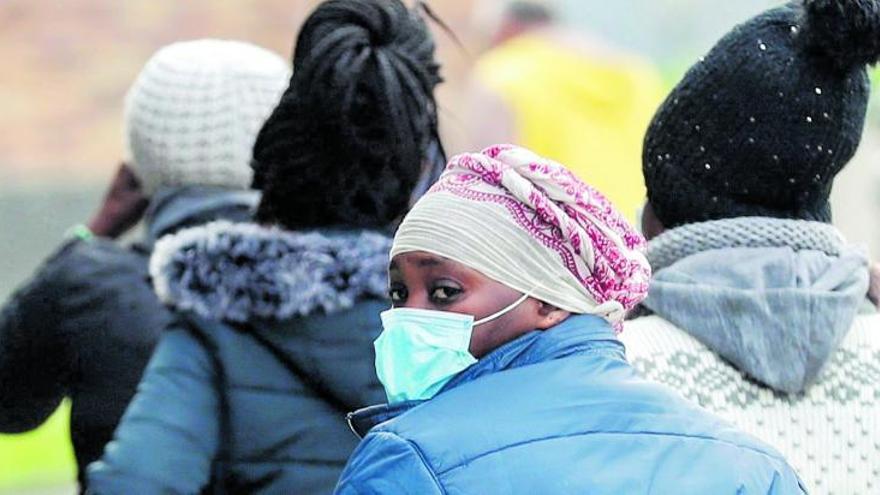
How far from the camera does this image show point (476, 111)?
6594 mm

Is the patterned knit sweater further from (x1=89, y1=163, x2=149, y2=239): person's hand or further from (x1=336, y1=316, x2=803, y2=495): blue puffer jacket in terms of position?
(x1=89, y1=163, x2=149, y2=239): person's hand

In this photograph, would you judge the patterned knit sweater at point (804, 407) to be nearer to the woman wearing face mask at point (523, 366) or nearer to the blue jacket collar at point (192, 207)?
the woman wearing face mask at point (523, 366)

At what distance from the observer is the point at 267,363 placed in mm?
3199

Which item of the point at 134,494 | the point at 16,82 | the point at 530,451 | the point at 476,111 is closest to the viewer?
the point at 530,451

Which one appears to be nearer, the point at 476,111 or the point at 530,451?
the point at 530,451

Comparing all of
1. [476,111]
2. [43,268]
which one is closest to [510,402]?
[43,268]

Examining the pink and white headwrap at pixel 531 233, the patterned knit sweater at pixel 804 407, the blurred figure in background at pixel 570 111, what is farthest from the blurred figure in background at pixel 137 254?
the blurred figure in background at pixel 570 111

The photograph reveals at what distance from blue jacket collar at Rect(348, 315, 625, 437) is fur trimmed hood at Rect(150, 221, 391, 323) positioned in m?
0.78

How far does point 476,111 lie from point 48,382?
3106 millimetres

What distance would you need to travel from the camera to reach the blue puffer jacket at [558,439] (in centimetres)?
221

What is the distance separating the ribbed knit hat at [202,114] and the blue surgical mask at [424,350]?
1.37m

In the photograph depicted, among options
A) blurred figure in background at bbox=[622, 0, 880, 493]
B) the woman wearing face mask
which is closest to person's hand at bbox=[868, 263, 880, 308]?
blurred figure in background at bbox=[622, 0, 880, 493]

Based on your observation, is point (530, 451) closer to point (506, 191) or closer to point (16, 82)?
point (506, 191)

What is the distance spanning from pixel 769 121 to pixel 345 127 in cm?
71
